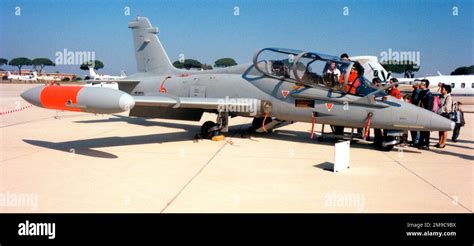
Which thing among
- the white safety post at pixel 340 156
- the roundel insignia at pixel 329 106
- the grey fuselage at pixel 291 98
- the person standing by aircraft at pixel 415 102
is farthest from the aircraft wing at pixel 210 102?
the person standing by aircraft at pixel 415 102

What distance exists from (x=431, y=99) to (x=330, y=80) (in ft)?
10.3

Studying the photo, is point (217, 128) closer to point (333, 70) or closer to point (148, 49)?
point (333, 70)

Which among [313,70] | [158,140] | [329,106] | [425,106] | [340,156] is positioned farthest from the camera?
[158,140]

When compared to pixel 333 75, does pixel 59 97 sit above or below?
below

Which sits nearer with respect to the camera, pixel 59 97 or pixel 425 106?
pixel 59 97

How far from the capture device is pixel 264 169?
23.2ft

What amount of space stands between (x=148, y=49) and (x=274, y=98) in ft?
21.4

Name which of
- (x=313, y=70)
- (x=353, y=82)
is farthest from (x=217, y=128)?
(x=353, y=82)

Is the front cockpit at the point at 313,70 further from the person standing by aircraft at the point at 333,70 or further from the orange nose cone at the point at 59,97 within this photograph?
the orange nose cone at the point at 59,97

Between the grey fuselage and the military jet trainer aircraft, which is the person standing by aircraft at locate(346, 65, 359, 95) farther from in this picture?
the grey fuselage

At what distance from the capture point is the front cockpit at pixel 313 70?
876 centimetres

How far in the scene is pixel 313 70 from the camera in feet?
29.8
